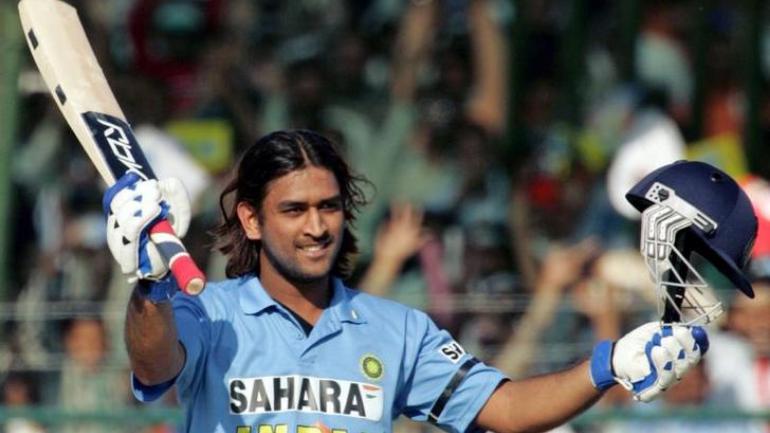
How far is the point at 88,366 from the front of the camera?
814cm

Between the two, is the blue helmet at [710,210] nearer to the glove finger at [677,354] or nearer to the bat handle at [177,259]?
the glove finger at [677,354]

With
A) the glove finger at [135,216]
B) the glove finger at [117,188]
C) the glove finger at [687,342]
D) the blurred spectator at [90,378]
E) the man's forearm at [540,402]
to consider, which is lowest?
the man's forearm at [540,402]

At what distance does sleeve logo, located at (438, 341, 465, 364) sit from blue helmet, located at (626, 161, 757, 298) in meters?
0.67

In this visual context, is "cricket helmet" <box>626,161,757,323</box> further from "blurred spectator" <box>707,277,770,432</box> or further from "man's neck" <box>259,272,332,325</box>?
"blurred spectator" <box>707,277,770,432</box>

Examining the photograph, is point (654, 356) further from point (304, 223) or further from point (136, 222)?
point (136, 222)

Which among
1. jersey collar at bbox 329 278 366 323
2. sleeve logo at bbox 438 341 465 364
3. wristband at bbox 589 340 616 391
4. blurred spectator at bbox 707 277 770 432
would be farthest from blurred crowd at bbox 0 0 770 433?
Answer: wristband at bbox 589 340 616 391

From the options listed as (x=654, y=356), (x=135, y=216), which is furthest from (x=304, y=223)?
(x=654, y=356)

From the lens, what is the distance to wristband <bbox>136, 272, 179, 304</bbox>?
14.9ft

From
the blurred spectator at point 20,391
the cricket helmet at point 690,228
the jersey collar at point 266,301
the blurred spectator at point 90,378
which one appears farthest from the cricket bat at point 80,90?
the blurred spectator at point 20,391

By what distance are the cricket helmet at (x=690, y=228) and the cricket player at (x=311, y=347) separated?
15cm

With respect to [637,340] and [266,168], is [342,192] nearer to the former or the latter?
[266,168]

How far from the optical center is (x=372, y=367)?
5023 mm

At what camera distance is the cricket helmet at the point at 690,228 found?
479 cm

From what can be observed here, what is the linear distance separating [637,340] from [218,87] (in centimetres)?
488
